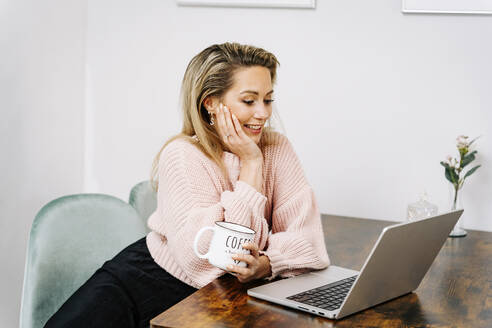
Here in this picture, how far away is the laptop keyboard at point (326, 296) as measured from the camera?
103cm

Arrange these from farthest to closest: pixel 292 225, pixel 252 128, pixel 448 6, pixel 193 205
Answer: pixel 448 6, pixel 252 128, pixel 292 225, pixel 193 205

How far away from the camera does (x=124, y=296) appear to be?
132 centimetres

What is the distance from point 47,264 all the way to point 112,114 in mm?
1096

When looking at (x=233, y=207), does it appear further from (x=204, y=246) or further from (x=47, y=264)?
(x=47, y=264)

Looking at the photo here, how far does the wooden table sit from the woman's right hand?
0.34m

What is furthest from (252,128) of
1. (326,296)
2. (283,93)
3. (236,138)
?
(283,93)

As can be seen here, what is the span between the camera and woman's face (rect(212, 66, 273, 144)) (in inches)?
57.1

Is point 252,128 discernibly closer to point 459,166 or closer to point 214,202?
point 214,202

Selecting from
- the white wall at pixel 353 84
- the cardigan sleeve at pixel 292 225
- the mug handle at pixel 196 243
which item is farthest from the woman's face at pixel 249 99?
the white wall at pixel 353 84

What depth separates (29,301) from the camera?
1.38 m

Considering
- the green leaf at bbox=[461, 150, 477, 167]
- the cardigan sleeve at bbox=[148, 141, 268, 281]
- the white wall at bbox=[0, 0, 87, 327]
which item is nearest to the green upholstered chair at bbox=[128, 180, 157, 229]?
the white wall at bbox=[0, 0, 87, 327]

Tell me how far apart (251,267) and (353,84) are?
1.14 m

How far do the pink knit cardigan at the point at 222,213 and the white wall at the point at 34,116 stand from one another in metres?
0.81

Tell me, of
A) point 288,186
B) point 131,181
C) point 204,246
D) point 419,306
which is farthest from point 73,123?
point 419,306
